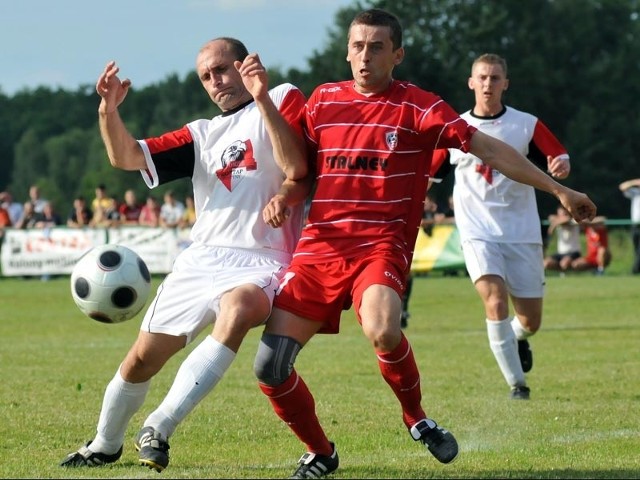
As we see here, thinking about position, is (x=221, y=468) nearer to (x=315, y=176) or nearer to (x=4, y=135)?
(x=315, y=176)

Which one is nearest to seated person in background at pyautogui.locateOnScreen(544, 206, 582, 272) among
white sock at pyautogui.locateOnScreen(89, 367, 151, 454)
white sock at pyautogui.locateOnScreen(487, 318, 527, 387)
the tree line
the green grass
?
the green grass

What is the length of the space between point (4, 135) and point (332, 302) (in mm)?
108817

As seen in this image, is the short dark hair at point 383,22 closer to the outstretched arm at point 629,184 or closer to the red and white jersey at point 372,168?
the red and white jersey at point 372,168

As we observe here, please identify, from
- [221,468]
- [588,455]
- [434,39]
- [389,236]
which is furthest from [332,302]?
[434,39]

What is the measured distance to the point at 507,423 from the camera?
8.08 meters

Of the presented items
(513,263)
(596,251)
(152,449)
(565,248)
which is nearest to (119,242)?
(565,248)

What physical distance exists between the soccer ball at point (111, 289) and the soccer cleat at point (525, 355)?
439cm

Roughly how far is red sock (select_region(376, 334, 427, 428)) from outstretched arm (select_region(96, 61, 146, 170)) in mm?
1556

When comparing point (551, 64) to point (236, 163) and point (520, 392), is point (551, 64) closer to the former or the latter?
point (520, 392)

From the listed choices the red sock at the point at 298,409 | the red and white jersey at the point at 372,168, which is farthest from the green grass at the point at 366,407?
the red and white jersey at the point at 372,168

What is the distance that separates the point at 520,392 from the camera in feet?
30.9

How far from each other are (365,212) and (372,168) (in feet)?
0.70

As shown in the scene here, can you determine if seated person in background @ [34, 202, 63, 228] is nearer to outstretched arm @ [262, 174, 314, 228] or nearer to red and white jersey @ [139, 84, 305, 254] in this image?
red and white jersey @ [139, 84, 305, 254]

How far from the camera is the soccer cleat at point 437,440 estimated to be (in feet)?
19.8
